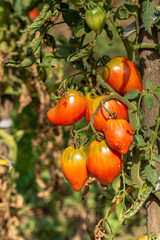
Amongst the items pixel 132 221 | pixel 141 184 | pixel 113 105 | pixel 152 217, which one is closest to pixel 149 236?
pixel 152 217

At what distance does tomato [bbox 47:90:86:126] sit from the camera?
0.85 m

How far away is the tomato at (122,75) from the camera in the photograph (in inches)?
33.3

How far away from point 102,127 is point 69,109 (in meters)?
0.10

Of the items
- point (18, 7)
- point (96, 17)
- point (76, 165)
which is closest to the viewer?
point (96, 17)

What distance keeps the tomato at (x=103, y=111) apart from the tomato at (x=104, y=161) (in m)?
0.05

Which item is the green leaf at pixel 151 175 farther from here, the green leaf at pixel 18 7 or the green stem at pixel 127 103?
the green leaf at pixel 18 7

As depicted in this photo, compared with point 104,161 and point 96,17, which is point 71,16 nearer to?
point 96,17

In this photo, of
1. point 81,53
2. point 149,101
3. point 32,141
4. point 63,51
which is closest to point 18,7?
point 32,141

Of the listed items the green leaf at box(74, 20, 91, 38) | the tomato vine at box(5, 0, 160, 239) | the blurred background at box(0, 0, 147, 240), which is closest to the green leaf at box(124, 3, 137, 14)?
the tomato vine at box(5, 0, 160, 239)

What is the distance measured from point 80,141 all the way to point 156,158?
201 mm

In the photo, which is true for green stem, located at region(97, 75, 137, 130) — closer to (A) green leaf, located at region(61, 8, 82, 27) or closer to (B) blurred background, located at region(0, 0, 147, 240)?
(A) green leaf, located at region(61, 8, 82, 27)

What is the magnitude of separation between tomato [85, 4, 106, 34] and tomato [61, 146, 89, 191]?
12.2 inches

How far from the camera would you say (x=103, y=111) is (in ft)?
2.65

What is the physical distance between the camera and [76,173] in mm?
859
